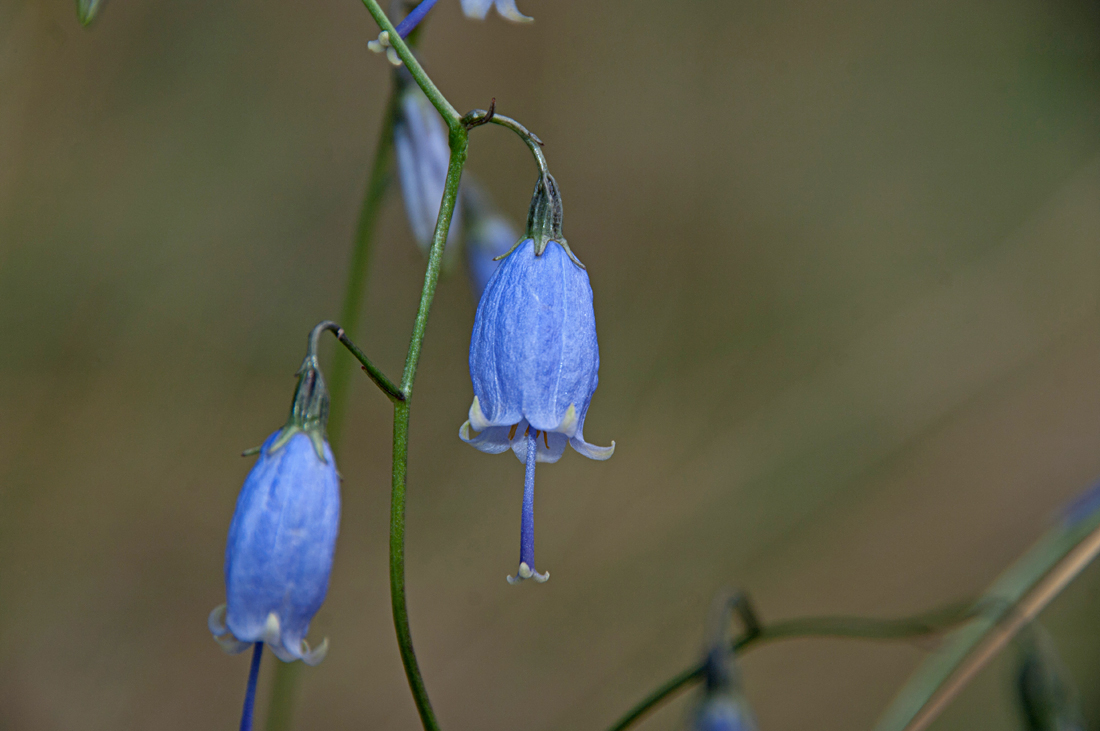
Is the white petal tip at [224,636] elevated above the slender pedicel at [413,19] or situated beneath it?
situated beneath

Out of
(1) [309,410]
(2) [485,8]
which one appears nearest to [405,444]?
(1) [309,410]

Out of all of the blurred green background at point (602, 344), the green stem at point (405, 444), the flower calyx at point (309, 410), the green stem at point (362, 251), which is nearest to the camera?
the green stem at point (405, 444)

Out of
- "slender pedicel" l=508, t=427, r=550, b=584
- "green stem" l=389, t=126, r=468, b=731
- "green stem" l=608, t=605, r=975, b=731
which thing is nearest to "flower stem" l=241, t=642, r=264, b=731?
"green stem" l=389, t=126, r=468, b=731

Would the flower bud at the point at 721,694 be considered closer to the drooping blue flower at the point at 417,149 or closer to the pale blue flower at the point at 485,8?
the drooping blue flower at the point at 417,149

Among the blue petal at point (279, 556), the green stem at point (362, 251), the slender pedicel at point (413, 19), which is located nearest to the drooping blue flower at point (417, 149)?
the green stem at point (362, 251)

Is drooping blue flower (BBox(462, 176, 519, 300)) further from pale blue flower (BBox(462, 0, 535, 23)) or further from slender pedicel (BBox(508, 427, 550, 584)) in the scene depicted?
slender pedicel (BBox(508, 427, 550, 584))

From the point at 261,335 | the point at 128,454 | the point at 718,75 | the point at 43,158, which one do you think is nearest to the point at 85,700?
the point at 128,454

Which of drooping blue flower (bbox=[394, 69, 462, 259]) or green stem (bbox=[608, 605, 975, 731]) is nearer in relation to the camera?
green stem (bbox=[608, 605, 975, 731])
